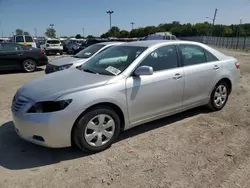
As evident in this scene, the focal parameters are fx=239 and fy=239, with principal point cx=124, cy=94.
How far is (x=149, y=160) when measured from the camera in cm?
327

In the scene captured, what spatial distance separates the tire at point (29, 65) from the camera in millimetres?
11202

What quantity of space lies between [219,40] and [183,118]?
43204 millimetres

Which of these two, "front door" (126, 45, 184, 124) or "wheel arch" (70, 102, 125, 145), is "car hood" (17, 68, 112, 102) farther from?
"front door" (126, 45, 184, 124)

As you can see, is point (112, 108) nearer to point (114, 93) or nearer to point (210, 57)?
point (114, 93)

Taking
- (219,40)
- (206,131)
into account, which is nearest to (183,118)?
(206,131)

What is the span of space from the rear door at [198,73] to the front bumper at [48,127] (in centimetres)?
224

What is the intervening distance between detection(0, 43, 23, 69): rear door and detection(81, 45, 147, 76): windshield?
788 cm

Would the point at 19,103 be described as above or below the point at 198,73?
below

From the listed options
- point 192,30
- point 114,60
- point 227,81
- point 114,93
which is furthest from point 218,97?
point 192,30

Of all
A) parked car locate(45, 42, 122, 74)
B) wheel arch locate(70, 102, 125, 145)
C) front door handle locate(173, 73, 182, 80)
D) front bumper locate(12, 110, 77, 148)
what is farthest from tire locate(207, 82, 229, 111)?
parked car locate(45, 42, 122, 74)

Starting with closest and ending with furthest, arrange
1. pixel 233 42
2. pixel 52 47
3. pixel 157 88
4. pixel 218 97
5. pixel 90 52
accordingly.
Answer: pixel 157 88 < pixel 218 97 < pixel 90 52 < pixel 52 47 < pixel 233 42

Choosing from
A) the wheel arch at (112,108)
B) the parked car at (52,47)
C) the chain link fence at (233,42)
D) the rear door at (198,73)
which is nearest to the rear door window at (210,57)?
the rear door at (198,73)

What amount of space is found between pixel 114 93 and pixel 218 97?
2.72 m

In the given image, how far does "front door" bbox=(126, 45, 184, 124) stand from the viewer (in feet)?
12.0
